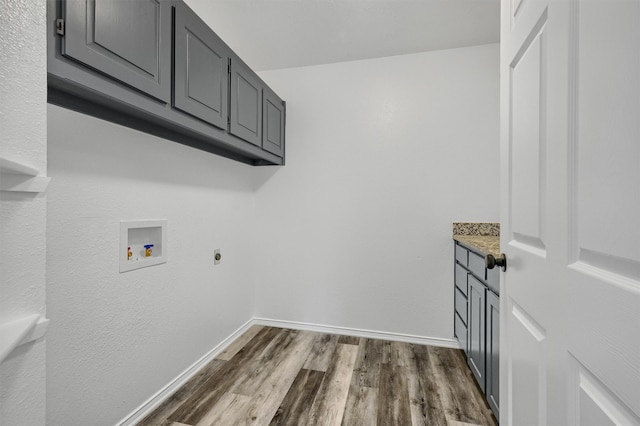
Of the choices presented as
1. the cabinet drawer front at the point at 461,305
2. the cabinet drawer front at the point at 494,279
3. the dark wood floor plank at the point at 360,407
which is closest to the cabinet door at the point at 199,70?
the cabinet drawer front at the point at 494,279

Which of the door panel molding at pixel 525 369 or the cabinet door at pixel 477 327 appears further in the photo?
the cabinet door at pixel 477 327

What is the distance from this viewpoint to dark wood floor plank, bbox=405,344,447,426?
161 cm

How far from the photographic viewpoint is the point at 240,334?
2650 millimetres

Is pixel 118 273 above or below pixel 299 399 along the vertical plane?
above

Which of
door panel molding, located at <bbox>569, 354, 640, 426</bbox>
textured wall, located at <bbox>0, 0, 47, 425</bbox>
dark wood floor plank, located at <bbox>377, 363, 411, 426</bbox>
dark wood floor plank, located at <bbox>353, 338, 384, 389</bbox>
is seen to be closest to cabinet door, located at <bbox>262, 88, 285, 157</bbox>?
textured wall, located at <bbox>0, 0, 47, 425</bbox>

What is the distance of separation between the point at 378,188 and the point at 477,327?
1324 mm

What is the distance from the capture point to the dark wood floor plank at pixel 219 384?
5.32ft

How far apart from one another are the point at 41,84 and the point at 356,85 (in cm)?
233

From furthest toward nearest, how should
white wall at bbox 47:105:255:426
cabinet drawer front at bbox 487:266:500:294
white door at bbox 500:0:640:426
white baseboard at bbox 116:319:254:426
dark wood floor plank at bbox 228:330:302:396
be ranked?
dark wood floor plank at bbox 228:330:302:396
white baseboard at bbox 116:319:254:426
cabinet drawer front at bbox 487:266:500:294
white wall at bbox 47:105:255:426
white door at bbox 500:0:640:426

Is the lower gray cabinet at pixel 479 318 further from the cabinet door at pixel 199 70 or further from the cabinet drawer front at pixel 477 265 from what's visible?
the cabinet door at pixel 199 70

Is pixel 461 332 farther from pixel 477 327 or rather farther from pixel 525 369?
pixel 525 369

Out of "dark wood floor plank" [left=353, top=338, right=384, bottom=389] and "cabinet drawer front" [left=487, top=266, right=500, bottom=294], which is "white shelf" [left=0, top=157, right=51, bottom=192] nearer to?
"cabinet drawer front" [left=487, top=266, right=500, bottom=294]

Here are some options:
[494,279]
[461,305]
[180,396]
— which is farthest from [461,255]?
[180,396]

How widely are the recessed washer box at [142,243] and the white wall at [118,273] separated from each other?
39 millimetres
